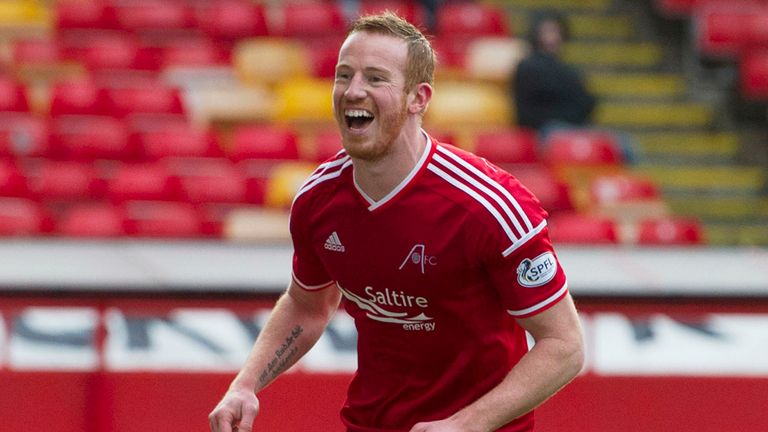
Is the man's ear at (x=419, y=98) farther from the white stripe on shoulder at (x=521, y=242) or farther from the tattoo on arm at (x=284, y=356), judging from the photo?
the tattoo on arm at (x=284, y=356)

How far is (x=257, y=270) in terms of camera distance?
5195 mm

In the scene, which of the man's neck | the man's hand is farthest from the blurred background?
the man's neck

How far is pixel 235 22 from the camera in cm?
1102

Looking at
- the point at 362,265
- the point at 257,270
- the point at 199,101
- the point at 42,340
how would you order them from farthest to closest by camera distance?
1. the point at 199,101
2. the point at 257,270
3. the point at 42,340
4. the point at 362,265

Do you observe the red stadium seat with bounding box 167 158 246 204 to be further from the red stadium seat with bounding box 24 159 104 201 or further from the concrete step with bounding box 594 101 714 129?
the concrete step with bounding box 594 101 714 129

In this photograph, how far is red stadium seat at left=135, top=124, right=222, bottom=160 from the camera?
9.30 m

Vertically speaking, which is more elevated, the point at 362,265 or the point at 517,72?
the point at 362,265

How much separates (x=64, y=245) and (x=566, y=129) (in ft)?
15.8

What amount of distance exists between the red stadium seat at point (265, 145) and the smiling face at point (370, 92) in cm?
619

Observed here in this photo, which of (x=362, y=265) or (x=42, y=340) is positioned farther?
(x=42, y=340)

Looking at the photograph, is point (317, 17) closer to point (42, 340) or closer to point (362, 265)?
point (42, 340)

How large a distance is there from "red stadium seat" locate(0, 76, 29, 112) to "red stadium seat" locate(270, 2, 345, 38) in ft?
7.33

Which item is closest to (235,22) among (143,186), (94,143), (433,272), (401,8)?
(401,8)

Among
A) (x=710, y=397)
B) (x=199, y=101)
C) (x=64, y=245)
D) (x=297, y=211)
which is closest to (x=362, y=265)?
(x=297, y=211)
